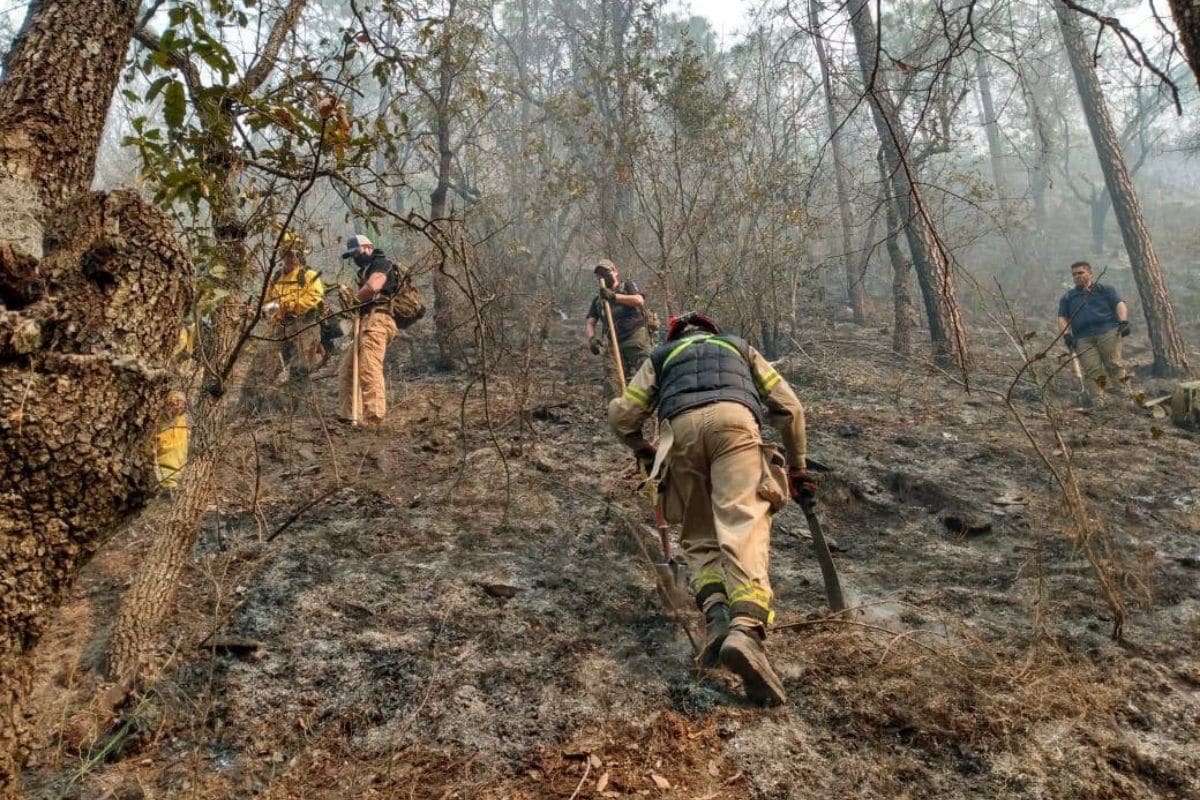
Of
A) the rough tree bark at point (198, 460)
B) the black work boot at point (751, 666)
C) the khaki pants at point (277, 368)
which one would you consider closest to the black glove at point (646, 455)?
the black work boot at point (751, 666)

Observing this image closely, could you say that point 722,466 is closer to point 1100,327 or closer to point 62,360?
point 62,360

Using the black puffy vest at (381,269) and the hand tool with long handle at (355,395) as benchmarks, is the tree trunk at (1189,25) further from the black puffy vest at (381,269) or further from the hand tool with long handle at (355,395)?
the hand tool with long handle at (355,395)

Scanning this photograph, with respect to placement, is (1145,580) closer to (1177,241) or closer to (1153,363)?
(1153,363)

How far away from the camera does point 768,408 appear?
149 inches

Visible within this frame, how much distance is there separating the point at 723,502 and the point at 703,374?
2.14 ft

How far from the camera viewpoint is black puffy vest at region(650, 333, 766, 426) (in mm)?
3469

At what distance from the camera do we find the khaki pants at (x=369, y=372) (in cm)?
634

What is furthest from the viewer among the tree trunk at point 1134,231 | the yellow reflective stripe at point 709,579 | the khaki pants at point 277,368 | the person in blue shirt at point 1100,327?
the tree trunk at point 1134,231

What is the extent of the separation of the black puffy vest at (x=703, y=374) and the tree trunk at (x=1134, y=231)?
8.37 m

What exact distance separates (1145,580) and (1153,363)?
7.50 metres

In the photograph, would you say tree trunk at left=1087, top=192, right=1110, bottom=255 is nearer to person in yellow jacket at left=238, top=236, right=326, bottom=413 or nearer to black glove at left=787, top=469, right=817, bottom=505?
black glove at left=787, top=469, right=817, bottom=505

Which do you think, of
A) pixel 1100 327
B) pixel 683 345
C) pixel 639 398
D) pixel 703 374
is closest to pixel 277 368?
pixel 639 398

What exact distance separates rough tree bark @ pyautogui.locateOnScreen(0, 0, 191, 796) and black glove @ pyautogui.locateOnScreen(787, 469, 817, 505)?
2.94 m

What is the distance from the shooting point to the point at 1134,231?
31.2 ft
